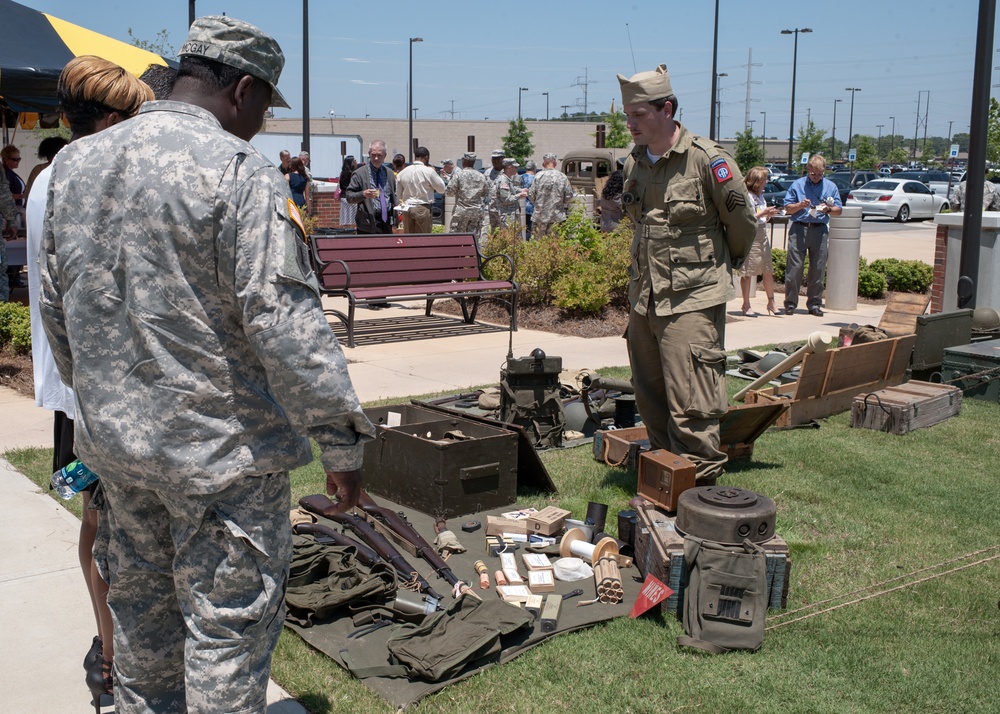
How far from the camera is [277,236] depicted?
2242mm

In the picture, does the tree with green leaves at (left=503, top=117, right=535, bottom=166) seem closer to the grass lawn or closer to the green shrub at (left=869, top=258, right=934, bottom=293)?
the green shrub at (left=869, top=258, right=934, bottom=293)

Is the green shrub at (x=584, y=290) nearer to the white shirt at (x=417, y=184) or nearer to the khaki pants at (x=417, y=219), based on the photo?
the khaki pants at (x=417, y=219)

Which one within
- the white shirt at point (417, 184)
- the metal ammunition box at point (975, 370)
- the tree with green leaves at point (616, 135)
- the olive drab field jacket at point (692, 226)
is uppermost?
the tree with green leaves at point (616, 135)

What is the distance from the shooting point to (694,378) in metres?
5.10

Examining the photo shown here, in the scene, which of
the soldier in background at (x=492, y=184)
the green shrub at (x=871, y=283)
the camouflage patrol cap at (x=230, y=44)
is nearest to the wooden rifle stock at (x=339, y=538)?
the camouflage patrol cap at (x=230, y=44)

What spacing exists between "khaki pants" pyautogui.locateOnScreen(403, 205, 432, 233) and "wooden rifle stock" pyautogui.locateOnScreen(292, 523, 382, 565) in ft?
32.3

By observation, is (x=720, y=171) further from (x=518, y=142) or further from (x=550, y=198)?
(x=518, y=142)

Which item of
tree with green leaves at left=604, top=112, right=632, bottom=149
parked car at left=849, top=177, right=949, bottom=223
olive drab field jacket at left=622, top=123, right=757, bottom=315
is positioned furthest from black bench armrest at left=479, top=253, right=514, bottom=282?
parked car at left=849, top=177, right=949, bottom=223

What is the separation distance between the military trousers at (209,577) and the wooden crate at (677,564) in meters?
2.04

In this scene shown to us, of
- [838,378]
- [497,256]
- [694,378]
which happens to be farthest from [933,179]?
[694,378]

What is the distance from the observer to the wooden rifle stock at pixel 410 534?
14.4 ft

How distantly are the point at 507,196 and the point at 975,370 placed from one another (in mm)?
10514

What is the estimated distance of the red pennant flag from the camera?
13.0ft

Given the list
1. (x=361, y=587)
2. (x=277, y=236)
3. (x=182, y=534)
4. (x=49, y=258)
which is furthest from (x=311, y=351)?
(x=361, y=587)
